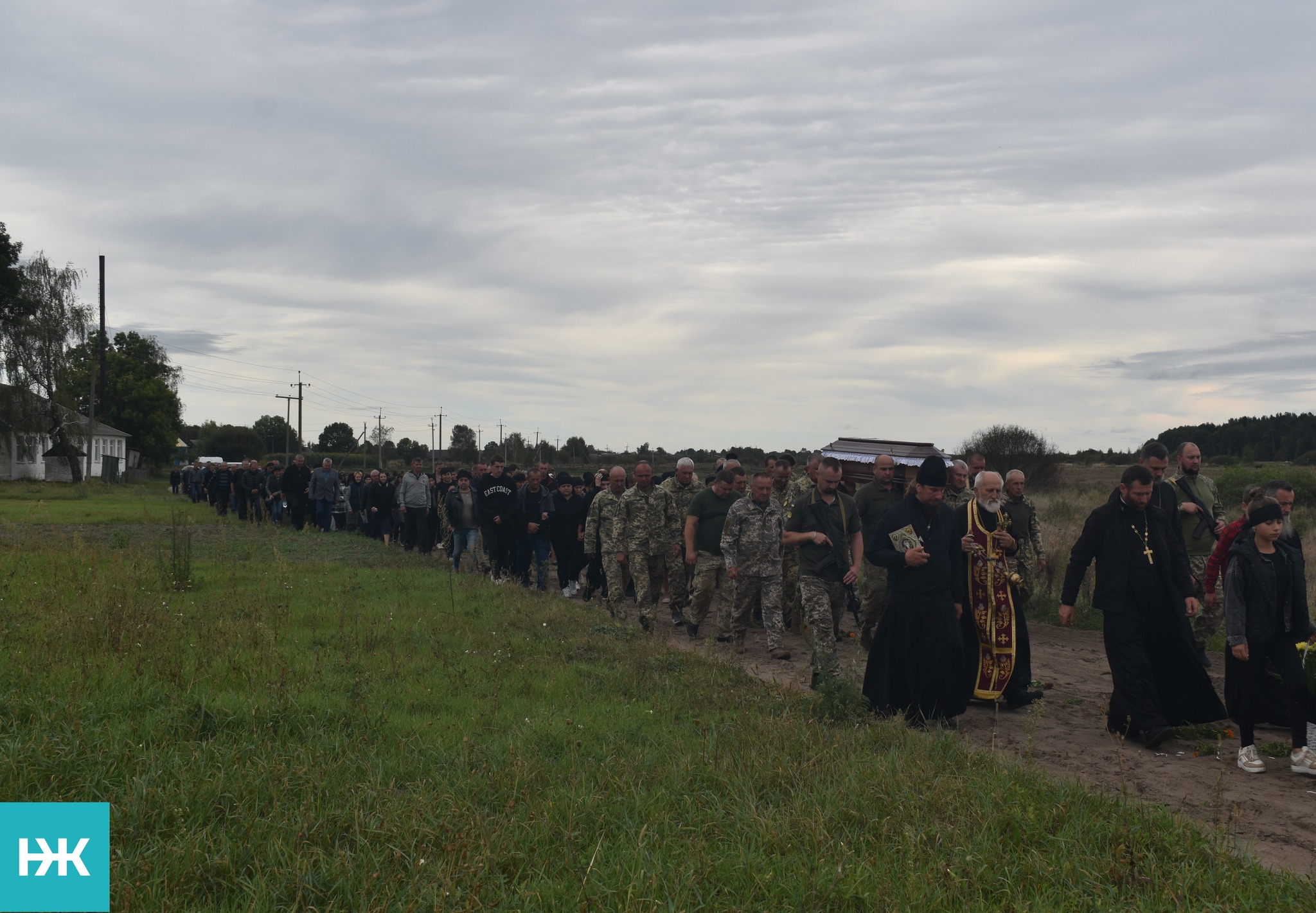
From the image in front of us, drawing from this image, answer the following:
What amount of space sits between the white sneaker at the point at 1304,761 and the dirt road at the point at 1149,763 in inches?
1.8

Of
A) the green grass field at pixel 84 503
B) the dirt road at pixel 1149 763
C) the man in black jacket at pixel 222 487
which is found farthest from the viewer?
the man in black jacket at pixel 222 487

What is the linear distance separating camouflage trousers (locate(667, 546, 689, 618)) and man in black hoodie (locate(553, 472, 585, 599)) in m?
2.19

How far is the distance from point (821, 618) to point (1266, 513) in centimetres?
372

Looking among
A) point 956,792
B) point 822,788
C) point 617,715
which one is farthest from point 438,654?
point 956,792

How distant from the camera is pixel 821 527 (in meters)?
9.83

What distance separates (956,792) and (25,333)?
198 ft

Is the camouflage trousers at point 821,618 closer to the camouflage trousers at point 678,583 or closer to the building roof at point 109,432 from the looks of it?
the camouflage trousers at point 678,583

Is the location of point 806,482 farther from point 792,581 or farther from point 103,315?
point 103,315

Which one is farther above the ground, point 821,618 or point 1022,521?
point 1022,521

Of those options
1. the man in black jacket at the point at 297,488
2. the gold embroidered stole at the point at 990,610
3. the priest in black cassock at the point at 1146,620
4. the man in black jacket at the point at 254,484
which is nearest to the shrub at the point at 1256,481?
the gold embroidered stole at the point at 990,610

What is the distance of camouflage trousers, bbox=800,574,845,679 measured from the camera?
28.8 ft

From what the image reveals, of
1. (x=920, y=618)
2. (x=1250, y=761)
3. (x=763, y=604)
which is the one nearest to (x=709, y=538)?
(x=763, y=604)

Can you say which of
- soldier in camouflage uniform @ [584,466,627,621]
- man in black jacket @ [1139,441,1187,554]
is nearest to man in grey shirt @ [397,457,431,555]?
soldier in camouflage uniform @ [584,466,627,621]

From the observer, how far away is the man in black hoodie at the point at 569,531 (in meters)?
15.5
